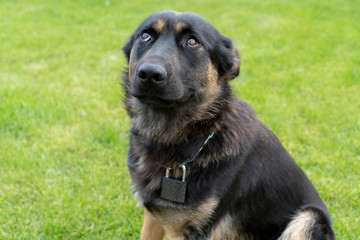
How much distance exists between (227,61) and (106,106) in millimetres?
2887

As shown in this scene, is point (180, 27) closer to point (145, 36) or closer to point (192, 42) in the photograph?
point (192, 42)

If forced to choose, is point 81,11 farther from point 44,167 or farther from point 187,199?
point 187,199

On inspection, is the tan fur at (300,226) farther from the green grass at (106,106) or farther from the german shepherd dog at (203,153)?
the green grass at (106,106)

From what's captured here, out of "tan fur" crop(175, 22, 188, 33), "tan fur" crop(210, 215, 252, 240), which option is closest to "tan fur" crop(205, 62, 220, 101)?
"tan fur" crop(175, 22, 188, 33)

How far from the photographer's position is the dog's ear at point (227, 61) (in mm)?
2986

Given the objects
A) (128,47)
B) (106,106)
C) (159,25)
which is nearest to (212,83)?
(159,25)

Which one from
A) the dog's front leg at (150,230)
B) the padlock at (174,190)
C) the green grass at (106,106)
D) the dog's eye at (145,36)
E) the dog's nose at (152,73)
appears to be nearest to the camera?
the dog's nose at (152,73)

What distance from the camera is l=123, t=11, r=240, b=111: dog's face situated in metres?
2.49

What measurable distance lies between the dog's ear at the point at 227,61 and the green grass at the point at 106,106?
1.72m

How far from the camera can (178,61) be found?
8.77ft

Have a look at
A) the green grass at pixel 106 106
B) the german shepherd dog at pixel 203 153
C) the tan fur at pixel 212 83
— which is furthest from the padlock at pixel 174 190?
the green grass at pixel 106 106

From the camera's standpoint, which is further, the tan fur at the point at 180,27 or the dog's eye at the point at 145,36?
the dog's eye at the point at 145,36

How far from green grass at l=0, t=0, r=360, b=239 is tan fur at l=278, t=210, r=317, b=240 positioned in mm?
804

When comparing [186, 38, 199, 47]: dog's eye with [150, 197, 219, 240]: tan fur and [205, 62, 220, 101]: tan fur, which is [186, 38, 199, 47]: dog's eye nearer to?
[205, 62, 220, 101]: tan fur
